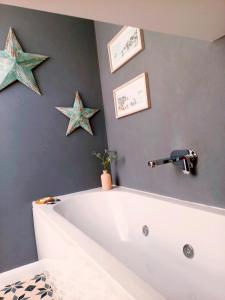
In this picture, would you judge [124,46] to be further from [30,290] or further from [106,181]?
[30,290]

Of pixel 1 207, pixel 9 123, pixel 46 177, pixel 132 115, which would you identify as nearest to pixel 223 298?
pixel 132 115

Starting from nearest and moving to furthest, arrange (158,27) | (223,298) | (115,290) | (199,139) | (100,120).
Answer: (115,290) < (158,27) < (223,298) < (199,139) < (100,120)

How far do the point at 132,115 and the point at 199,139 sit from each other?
641mm

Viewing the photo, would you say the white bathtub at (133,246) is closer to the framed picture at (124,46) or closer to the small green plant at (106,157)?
the small green plant at (106,157)

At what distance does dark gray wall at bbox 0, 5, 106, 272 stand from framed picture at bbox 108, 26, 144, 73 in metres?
0.31

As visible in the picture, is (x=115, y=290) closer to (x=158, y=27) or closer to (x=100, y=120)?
(x=158, y=27)

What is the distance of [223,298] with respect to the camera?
96cm

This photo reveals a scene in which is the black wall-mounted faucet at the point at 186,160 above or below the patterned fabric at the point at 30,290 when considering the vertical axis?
above

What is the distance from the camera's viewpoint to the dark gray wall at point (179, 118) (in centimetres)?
105

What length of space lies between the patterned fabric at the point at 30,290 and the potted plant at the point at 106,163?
0.80 meters

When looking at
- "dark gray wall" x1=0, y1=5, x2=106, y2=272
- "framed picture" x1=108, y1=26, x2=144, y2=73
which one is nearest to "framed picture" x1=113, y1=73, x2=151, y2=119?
A: "framed picture" x1=108, y1=26, x2=144, y2=73

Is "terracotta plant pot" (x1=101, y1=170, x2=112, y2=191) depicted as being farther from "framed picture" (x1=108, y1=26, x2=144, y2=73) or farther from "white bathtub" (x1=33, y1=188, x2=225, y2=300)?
"framed picture" (x1=108, y1=26, x2=144, y2=73)

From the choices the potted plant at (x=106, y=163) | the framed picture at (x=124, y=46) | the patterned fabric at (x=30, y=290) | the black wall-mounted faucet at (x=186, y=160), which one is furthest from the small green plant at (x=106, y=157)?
the patterned fabric at (x=30, y=290)

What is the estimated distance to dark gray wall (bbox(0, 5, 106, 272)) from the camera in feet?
5.69
